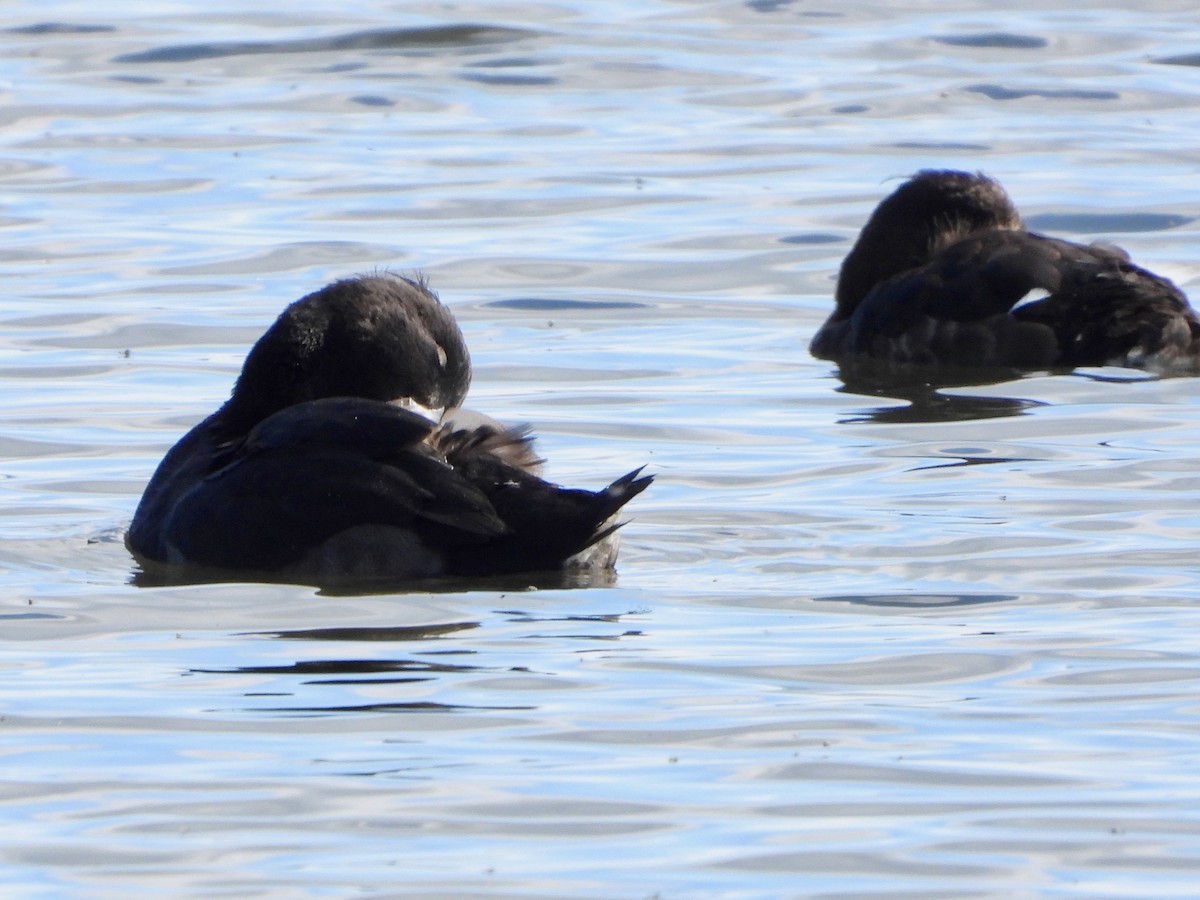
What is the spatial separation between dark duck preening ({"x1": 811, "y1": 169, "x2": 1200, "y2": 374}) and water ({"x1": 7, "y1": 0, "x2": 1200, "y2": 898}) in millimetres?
250

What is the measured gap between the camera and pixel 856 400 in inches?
457

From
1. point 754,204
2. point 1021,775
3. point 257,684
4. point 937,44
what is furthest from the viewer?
point 937,44

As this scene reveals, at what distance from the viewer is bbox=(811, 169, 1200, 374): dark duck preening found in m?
12.1

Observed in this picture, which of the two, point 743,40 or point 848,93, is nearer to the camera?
point 848,93

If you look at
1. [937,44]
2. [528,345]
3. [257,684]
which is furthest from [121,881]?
[937,44]

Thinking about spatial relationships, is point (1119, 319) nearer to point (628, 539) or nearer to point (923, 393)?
point (923, 393)

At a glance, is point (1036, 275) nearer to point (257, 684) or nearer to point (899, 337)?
point (899, 337)

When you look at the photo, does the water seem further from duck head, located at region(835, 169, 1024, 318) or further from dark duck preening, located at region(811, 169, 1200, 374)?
duck head, located at region(835, 169, 1024, 318)

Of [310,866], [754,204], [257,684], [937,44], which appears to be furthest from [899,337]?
[937,44]

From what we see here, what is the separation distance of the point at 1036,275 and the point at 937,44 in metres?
11.7

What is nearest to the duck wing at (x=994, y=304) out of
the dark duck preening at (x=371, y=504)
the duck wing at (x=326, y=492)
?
the dark duck preening at (x=371, y=504)

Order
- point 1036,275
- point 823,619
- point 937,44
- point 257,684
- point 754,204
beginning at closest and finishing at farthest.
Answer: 1. point 257,684
2. point 823,619
3. point 1036,275
4. point 754,204
5. point 937,44

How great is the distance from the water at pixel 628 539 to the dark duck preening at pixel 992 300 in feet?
0.82

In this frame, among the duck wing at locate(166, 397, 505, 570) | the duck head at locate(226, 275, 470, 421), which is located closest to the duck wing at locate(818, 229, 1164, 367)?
the duck head at locate(226, 275, 470, 421)
